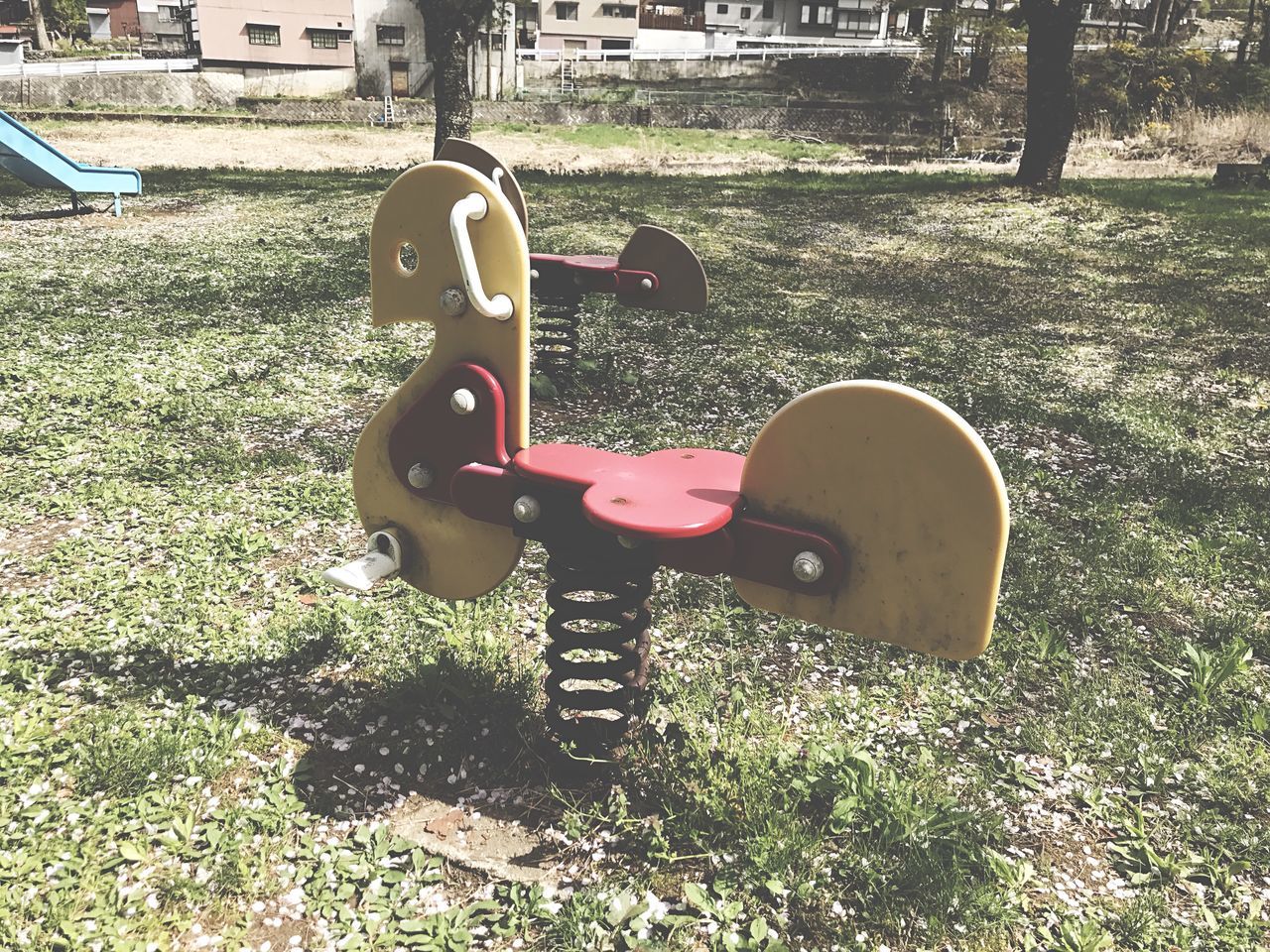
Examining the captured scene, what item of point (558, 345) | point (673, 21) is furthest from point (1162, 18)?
point (558, 345)

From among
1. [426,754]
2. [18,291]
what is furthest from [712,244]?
[426,754]

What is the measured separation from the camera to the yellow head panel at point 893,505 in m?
2.41

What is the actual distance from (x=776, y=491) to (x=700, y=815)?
1139 mm

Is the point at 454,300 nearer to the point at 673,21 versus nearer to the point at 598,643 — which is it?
the point at 598,643

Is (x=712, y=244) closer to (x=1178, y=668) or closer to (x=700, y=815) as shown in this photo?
(x=1178, y=668)

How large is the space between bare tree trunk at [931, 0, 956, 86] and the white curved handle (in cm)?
4797

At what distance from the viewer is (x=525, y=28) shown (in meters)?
58.6

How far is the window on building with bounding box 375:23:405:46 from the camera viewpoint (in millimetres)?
46875

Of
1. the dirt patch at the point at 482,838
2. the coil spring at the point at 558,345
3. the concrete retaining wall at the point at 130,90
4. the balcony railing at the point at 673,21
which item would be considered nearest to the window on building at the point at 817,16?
the balcony railing at the point at 673,21

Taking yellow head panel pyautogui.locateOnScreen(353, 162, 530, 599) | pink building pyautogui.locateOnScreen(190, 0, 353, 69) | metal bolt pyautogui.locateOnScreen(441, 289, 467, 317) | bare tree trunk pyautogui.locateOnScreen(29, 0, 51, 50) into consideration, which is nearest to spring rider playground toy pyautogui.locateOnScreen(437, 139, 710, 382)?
yellow head panel pyautogui.locateOnScreen(353, 162, 530, 599)

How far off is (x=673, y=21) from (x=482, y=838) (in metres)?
67.7

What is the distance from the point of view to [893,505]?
8.26ft

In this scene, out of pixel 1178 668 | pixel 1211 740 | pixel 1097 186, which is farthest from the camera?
pixel 1097 186

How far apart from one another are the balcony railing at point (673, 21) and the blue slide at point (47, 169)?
181 feet
